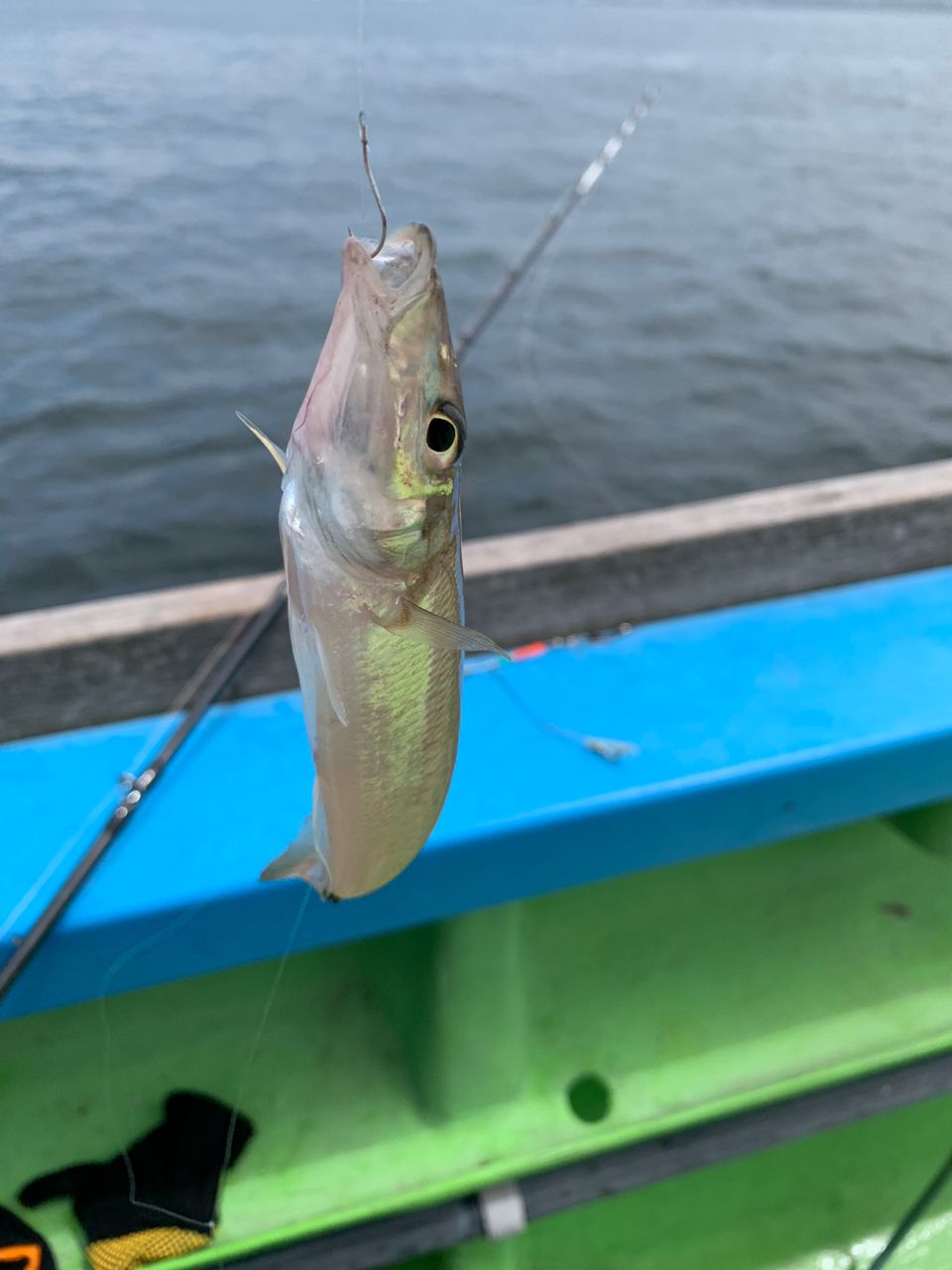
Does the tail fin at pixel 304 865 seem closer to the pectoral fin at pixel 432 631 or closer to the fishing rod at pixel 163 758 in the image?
the pectoral fin at pixel 432 631

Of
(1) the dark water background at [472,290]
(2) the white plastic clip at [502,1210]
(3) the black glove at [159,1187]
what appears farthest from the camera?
(1) the dark water background at [472,290]

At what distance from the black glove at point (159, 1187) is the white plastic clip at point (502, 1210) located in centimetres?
58

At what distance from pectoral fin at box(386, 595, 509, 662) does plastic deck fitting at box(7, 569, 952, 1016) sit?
74 centimetres

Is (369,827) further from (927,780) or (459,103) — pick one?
(459,103)

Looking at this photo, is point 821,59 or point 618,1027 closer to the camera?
point 618,1027

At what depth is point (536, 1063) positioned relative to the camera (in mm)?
2457

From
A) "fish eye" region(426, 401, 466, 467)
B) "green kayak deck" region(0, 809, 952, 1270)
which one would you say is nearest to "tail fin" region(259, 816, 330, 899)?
"fish eye" region(426, 401, 466, 467)

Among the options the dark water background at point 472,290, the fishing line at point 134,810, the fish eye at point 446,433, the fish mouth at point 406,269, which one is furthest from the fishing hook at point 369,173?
the dark water background at point 472,290

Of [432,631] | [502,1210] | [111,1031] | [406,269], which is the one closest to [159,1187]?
[111,1031]

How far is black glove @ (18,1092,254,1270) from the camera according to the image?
2.04m

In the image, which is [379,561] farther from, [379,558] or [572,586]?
[572,586]

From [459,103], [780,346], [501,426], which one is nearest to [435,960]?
[501,426]

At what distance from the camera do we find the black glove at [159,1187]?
204cm

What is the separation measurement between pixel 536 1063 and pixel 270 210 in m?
12.5
